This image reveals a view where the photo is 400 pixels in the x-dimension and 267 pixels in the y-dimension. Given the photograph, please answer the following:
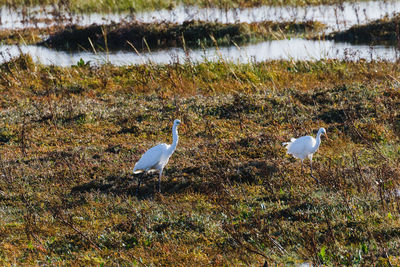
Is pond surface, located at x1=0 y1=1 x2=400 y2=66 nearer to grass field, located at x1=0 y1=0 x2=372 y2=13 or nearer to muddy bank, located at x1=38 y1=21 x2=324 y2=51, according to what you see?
grass field, located at x1=0 y1=0 x2=372 y2=13

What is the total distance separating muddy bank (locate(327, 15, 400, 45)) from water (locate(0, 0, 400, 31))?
205cm

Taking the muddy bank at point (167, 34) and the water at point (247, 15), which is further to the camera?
the water at point (247, 15)

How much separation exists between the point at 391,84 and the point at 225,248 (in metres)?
10.0

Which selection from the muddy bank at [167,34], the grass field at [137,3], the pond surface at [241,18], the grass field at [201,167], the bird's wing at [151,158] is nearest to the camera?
the grass field at [201,167]

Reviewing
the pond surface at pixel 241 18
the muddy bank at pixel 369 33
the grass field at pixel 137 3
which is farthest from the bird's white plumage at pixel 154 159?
the grass field at pixel 137 3

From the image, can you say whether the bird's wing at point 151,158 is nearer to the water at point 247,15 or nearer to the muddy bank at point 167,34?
the muddy bank at point 167,34

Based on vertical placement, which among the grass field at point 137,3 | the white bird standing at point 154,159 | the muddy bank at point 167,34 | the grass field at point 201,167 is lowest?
the grass field at point 201,167

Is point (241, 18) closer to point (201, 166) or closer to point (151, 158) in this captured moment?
point (201, 166)

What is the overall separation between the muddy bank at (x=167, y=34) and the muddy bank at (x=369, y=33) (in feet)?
6.68

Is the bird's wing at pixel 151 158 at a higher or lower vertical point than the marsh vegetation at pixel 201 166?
higher

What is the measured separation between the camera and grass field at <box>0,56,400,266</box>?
267 inches

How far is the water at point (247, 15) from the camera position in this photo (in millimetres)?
31392

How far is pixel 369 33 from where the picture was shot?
88.3 feet

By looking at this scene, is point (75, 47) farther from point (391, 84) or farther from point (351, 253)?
point (351, 253)
